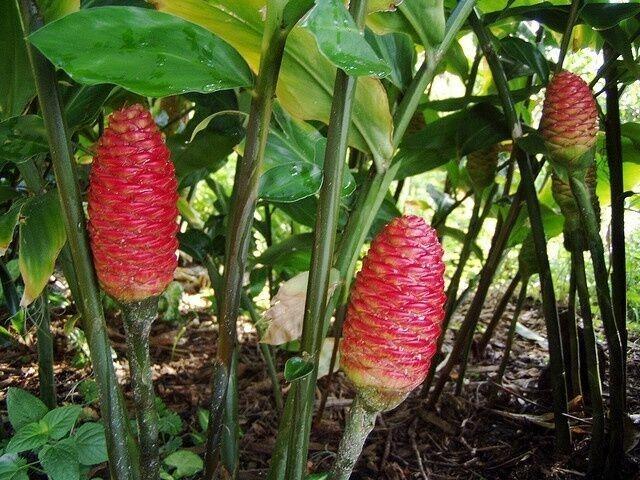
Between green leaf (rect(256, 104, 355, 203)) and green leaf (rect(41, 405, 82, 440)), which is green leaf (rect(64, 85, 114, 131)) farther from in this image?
green leaf (rect(41, 405, 82, 440))

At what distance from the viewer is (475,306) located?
151 cm

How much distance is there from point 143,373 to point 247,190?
31cm

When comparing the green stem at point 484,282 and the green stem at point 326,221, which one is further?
the green stem at point 484,282

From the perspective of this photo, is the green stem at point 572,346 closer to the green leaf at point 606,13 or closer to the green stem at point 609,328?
the green stem at point 609,328

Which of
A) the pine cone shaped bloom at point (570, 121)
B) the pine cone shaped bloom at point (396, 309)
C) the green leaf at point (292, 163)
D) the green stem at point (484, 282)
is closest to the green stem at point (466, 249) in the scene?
Answer: the green stem at point (484, 282)

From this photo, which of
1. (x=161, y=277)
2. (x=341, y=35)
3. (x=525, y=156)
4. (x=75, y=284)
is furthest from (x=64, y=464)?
(x=525, y=156)

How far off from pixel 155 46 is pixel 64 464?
2.07ft

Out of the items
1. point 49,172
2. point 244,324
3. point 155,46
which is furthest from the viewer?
point 244,324

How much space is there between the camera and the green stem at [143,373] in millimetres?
791

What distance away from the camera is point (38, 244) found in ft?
2.92

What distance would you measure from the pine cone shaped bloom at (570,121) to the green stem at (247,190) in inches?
21.1

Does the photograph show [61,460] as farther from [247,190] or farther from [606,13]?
[606,13]

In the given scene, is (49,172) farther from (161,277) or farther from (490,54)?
(490,54)

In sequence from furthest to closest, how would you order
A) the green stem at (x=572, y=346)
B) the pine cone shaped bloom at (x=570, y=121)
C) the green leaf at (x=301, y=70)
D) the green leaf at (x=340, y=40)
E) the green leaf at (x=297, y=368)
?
the green stem at (x=572, y=346), the pine cone shaped bloom at (x=570, y=121), the green leaf at (x=301, y=70), the green leaf at (x=297, y=368), the green leaf at (x=340, y=40)
